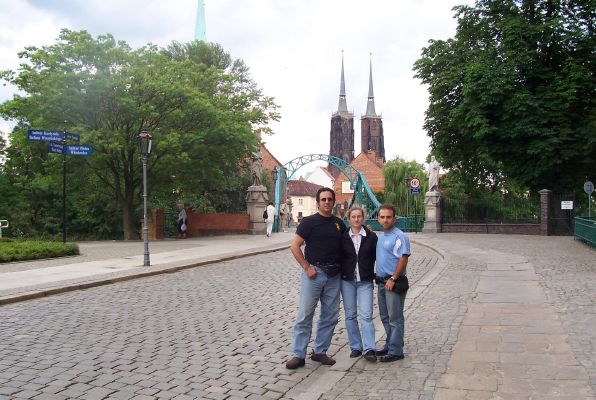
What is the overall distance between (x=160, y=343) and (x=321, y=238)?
2449 millimetres

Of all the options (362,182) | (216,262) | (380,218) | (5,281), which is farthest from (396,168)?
(380,218)

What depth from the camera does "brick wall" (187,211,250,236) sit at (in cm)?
3234

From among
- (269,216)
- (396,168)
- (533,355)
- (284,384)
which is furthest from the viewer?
(396,168)

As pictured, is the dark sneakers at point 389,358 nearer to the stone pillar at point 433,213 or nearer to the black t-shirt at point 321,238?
the black t-shirt at point 321,238

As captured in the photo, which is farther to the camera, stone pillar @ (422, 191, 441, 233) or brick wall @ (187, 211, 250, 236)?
stone pillar @ (422, 191, 441, 233)

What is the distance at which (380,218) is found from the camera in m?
5.95

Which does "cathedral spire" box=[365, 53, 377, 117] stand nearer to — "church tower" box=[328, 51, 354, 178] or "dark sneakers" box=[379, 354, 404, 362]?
"church tower" box=[328, 51, 354, 178]

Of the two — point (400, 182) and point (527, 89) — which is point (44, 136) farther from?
point (400, 182)

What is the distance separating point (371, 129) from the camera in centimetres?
13112

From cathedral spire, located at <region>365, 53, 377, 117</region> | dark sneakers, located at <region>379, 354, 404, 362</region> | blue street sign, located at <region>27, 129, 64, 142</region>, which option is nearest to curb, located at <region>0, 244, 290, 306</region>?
dark sneakers, located at <region>379, 354, 404, 362</region>

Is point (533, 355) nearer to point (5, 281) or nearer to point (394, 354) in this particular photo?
point (394, 354)

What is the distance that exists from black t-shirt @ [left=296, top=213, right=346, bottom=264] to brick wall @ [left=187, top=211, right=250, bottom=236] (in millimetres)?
27223

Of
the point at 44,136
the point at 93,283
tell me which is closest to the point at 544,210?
the point at 44,136

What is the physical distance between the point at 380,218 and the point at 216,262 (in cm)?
1165
